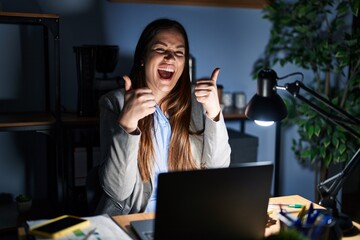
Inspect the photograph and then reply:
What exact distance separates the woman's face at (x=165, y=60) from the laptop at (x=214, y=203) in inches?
32.3

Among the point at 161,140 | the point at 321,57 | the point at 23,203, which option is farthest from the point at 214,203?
the point at 321,57

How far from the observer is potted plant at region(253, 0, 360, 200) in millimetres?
2709

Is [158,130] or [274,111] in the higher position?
[274,111]

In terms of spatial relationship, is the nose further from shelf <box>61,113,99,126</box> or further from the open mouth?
shelf <box>61,113,99,126</box>

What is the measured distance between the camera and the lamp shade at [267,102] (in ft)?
4.20

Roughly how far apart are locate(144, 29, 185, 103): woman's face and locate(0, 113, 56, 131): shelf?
25.9 inches

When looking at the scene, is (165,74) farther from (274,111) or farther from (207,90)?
(274,111)

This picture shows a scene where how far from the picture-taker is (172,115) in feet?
6.15

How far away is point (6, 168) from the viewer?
8.38 ft

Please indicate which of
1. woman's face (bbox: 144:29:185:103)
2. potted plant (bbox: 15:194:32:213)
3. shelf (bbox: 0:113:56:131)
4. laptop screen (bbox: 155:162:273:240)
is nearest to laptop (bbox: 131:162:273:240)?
laptop screen (bbox: 155:162:273:240)

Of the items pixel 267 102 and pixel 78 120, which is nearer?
pixel 267 102

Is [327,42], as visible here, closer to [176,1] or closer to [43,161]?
[176,1]

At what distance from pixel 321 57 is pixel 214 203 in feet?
6.46

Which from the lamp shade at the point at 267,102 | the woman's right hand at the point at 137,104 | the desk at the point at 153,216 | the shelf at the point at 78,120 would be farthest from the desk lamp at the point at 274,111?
the shelf at the point at 78,120
